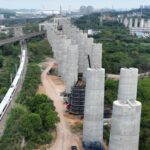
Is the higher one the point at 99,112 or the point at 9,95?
the point at 99,112

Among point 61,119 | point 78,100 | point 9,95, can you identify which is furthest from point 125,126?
point 9,95

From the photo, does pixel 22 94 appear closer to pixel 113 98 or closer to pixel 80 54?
pixel 113 98

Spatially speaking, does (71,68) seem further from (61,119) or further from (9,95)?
(61,119)

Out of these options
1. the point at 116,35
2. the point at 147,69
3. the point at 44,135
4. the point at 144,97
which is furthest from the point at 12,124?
the point at 116,35

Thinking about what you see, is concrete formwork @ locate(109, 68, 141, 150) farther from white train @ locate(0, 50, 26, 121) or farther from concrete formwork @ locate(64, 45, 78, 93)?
concrete formwork @ locate(64, 45, 78, 93)

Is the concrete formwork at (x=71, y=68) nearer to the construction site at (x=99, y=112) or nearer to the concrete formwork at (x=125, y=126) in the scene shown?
the construction site at (x=99, y=112)

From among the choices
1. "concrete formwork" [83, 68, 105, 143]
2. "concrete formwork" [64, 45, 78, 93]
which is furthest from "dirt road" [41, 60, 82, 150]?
"concrete formwork" [64, 45, 78, 93]

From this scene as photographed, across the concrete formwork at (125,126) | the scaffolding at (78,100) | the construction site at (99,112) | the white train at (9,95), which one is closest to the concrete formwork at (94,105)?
the construction site at (99,112)
